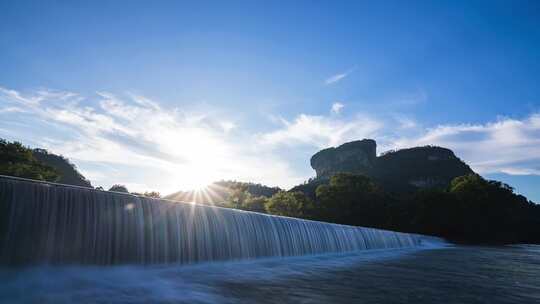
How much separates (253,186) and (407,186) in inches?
2017

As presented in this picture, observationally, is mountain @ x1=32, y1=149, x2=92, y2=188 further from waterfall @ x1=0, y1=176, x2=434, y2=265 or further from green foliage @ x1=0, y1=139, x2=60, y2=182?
waterfall @ x1=0, y1=176, x2=434, y2=265

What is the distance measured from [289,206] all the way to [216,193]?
4059cm

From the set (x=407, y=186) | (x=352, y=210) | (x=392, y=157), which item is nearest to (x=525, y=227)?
(x=352, y=210)

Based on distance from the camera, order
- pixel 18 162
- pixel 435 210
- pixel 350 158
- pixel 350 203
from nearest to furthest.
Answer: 1. pixel 18 162
2. pixel 435 210
3. pixel 350 203
4. pixel 350 158

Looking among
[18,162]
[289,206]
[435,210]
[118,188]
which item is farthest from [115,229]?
[118,188]

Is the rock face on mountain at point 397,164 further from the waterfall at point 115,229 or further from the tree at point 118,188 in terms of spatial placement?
the waterfall at point 115,229

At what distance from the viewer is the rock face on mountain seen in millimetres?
136875

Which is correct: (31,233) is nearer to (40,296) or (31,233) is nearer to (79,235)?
(79,235)

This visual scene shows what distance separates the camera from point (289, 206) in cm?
5866

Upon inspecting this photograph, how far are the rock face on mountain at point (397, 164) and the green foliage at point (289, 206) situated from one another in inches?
2555

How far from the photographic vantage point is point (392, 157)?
159 m

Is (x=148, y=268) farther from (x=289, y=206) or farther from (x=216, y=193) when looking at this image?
(x=216, y=193)

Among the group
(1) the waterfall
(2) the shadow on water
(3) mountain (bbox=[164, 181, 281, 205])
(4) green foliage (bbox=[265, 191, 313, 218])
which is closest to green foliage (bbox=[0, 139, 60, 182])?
(3) mountain (bbox=[164, 181, 281, 205])

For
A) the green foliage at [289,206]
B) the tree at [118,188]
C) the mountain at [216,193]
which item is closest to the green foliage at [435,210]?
the green foliage at [289,206]
